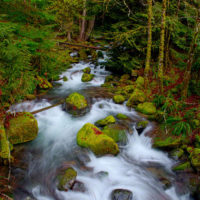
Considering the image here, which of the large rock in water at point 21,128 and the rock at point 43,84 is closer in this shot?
the large rock in water at point 21,128

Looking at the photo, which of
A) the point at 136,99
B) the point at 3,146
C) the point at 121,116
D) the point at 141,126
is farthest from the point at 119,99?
the point at 3,146

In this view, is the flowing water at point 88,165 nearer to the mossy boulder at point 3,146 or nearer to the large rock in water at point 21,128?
the large rock in water at point 21,128

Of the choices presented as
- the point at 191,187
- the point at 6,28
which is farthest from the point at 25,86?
the point at 191,187

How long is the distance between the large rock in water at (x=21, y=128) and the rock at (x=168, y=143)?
4462 millimetres

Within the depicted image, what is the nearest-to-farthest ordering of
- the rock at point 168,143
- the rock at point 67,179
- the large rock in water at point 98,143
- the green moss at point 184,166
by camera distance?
the rock at point 67,179, the green moss at point 184,166, the large rock in water at point 98,143, the rock at point 168,143

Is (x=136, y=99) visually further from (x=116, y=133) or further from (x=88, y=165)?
(x=88, y=165)

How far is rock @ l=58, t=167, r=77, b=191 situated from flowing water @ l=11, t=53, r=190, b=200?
14cm

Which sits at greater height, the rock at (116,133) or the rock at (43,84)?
the rock at (43,84)

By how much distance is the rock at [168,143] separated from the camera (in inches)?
207

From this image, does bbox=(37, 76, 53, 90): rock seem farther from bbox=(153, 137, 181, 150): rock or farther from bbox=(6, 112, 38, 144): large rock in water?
bbox=(153, 137, 181, 150): rock

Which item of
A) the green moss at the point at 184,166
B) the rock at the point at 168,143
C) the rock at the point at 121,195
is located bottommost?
the rock at the point at 121,195

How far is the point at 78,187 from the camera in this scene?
4141 mm

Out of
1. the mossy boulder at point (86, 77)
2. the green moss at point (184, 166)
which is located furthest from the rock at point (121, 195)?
the mossy boulder at point (86, 77)

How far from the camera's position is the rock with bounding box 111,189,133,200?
3806 millimetres
